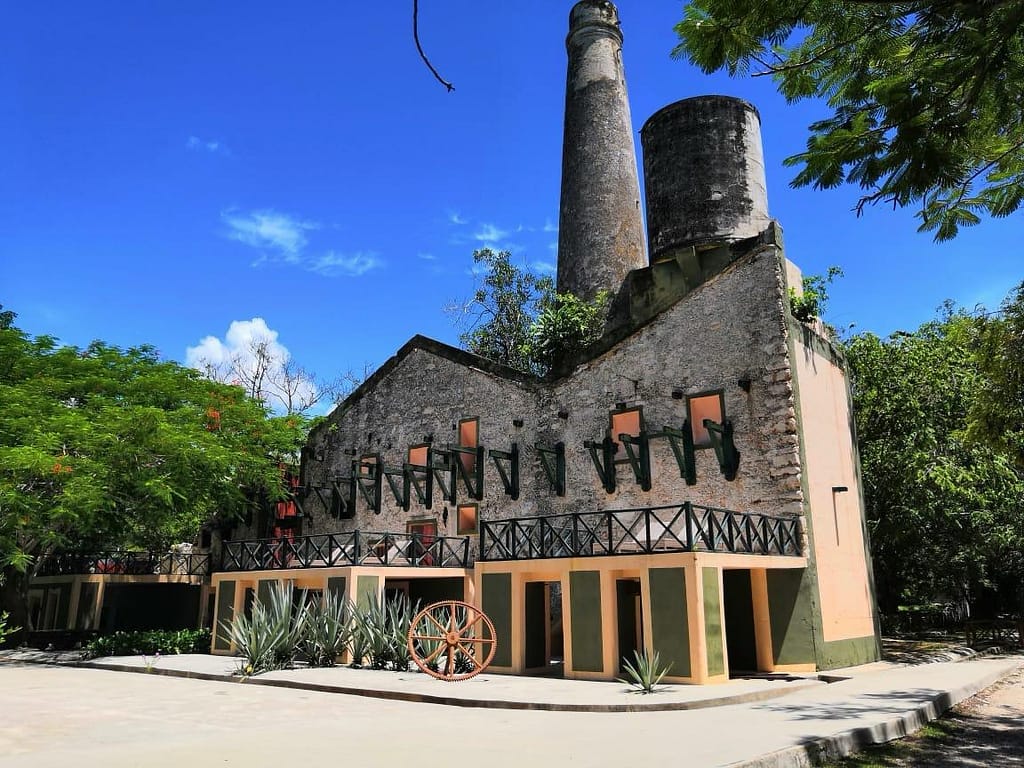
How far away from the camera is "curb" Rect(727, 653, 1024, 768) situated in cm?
687

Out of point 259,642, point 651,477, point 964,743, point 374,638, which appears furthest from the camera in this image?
point 651,477

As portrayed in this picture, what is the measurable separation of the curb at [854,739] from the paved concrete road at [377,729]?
12cm

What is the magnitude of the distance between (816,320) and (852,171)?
1274cm

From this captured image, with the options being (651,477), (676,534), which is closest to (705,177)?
(651,477)

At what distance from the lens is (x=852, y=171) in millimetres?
6969

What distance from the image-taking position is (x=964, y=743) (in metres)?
8.58

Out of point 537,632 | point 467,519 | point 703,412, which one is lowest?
point 537,632

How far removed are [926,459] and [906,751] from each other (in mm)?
13582

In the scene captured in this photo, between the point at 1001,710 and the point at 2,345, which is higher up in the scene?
the point at 2,345

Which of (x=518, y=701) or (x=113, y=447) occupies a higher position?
(x=113, y=447)

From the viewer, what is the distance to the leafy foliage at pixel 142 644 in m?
18.9

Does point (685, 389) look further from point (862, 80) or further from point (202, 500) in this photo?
point (202, 500)

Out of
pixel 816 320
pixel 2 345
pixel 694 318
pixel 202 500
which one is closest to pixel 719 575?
pixel 694 318

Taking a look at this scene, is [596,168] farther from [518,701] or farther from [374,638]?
[518,701]
